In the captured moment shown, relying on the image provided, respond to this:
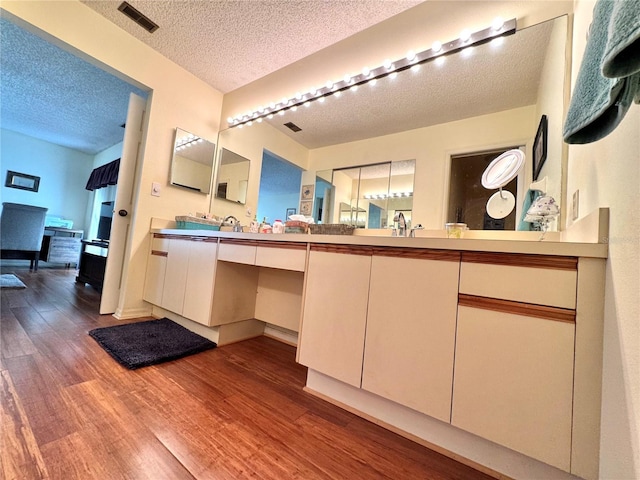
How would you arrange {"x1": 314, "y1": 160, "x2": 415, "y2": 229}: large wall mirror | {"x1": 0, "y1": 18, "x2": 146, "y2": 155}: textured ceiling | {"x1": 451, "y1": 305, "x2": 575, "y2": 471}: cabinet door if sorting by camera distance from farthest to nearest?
1. {"x1": 0, "y1": 18, "x2": 146, "y2": 155}: textured ceiling
2. {"x1": 314, "y1": 160, "x2": 415, "y2": 229}: large wall mirror
3. {"x1": 451, "y1": 305, "x2": 575, "y2": 471}: cabinet door

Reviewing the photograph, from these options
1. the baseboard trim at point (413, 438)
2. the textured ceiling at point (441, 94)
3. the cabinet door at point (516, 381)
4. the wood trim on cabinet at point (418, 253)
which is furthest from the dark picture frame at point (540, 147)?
the baseboard trim at point (413, 438)

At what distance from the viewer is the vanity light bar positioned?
1.40m

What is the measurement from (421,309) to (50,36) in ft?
9.89

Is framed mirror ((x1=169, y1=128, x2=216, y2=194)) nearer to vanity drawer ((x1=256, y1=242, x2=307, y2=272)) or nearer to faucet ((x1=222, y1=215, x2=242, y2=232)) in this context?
faucet ((x1=222, y1=215, x2=242, y2=232))

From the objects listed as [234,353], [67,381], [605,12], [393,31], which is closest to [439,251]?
[605,12]

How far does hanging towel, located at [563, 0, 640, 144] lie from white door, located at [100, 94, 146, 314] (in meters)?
2.96

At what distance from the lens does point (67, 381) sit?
1.20 metres

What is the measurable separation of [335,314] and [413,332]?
371mm

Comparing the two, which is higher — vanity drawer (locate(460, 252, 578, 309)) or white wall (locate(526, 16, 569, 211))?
white wall (locate(526, 16, 569, 211))

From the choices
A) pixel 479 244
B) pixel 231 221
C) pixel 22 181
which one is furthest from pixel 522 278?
pixel 22 181

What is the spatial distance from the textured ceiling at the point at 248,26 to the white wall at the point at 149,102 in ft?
0.40

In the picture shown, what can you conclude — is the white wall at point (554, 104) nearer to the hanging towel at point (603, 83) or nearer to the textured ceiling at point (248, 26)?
the hanging towel at point (603, 83)

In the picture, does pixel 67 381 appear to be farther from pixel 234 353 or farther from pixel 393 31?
pixel 393 31

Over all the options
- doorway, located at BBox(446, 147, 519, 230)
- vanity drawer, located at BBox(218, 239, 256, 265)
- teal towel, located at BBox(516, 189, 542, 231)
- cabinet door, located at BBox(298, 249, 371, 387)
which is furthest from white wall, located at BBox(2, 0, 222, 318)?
teal towel, located at BBox(516, 189, 542, 231)
